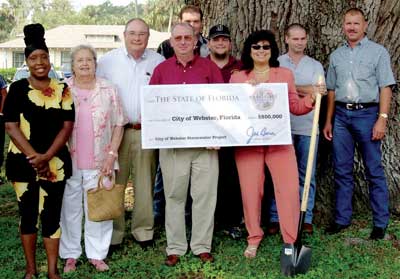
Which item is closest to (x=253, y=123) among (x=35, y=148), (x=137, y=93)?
(x=137, y=93)

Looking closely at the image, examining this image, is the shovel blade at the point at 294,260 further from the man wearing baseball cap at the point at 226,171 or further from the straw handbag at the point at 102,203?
the straw handbag at the point at 102,203

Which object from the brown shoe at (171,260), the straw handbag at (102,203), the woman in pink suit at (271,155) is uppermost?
the woman in pink suit at (271,155)

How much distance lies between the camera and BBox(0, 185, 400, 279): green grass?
202 inches

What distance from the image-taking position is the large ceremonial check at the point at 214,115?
5.09 metres

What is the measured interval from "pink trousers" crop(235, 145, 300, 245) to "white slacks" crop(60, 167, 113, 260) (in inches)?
51.6

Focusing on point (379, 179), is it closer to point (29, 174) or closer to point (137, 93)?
point (137, 93)

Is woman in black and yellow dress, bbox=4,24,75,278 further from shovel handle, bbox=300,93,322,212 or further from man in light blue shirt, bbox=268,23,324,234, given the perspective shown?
man in light blue shirt, bbox=268,23,324,234

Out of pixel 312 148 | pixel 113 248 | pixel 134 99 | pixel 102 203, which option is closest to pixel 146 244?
pixel 113 248

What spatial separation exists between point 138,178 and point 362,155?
2.25 meters

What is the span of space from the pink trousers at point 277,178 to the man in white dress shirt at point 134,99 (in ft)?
3.09

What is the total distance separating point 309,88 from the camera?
5.60 m

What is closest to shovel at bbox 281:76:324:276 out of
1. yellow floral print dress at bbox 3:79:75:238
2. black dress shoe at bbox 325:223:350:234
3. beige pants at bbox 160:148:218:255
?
beige pants at bbox 160:148:218:255

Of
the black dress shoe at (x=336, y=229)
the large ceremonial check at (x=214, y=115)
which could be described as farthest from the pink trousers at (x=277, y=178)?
the black dress shoe at (x=336, y=229)

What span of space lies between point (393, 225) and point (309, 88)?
185 cm
